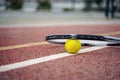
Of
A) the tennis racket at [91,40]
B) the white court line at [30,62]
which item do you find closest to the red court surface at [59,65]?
the white court line at [30,62]

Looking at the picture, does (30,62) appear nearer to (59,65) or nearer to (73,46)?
(59,65)

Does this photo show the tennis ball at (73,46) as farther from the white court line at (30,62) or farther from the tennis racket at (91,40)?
the tennis racket at (91,40)

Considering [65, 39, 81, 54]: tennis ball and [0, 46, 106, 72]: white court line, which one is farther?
[65, 39, 81, 54]: tennis ball

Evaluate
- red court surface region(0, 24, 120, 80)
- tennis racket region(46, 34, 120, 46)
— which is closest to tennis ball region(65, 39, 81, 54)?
red court surface region(0, 24, 120, 80)

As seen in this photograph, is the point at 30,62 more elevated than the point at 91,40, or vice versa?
the point at 30,62

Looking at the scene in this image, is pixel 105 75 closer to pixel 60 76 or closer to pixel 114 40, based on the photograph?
pixel 60 76

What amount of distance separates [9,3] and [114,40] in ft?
70.4

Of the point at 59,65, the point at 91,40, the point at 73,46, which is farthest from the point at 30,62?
the point at 91,40

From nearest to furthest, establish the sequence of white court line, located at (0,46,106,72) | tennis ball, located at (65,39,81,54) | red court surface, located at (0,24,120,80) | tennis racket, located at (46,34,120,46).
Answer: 1. red court surface, located at (0,24,120,80)
2. white court line, located at (0,46,106,72)
3. tennis ball, located at (65,39,81,54)
4. tennis racket, located at (46,34,120,46)

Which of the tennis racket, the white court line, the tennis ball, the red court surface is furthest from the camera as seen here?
the tennis racket

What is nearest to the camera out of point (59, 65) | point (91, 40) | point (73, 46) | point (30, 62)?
point (59, 65)

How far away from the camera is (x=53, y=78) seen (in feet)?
9.25

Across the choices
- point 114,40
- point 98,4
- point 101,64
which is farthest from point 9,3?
point 101,64

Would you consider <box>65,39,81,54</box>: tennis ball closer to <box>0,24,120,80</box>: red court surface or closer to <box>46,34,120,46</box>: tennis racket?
<box>0,24,120,80</box>: red court surface
